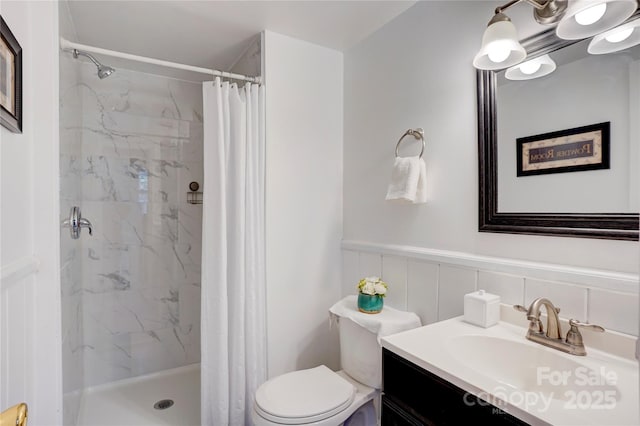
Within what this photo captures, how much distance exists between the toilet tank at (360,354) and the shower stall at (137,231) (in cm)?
121

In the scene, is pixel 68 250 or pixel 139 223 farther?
pixel 139 223

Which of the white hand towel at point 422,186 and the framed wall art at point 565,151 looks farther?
the white hand towel at point 422,186

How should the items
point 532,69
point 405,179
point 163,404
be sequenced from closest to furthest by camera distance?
point 532,69 → point 405,179 → point 163,404

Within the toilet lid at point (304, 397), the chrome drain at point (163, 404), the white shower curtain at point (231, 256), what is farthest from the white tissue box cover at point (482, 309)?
the chrome drain at point (163, 404)

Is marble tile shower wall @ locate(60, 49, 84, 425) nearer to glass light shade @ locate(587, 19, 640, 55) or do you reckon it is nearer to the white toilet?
the white toilet

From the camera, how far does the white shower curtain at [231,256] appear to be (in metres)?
1.84

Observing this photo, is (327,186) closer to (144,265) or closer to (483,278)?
(483,278)

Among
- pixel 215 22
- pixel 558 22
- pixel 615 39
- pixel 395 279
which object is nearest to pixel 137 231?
pixel 215 22

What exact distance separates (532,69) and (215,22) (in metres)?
1.60

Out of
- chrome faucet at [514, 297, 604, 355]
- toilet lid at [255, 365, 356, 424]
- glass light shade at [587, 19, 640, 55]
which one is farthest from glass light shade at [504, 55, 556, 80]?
toilet lid at [255, 365, 356, 424]

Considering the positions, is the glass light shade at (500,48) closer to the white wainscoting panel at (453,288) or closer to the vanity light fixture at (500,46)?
the vanity light fixture at (500,46)

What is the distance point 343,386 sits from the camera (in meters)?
1.56

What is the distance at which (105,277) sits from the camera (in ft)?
8.17

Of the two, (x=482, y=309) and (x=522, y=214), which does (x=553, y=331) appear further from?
(x=522, y=214)
